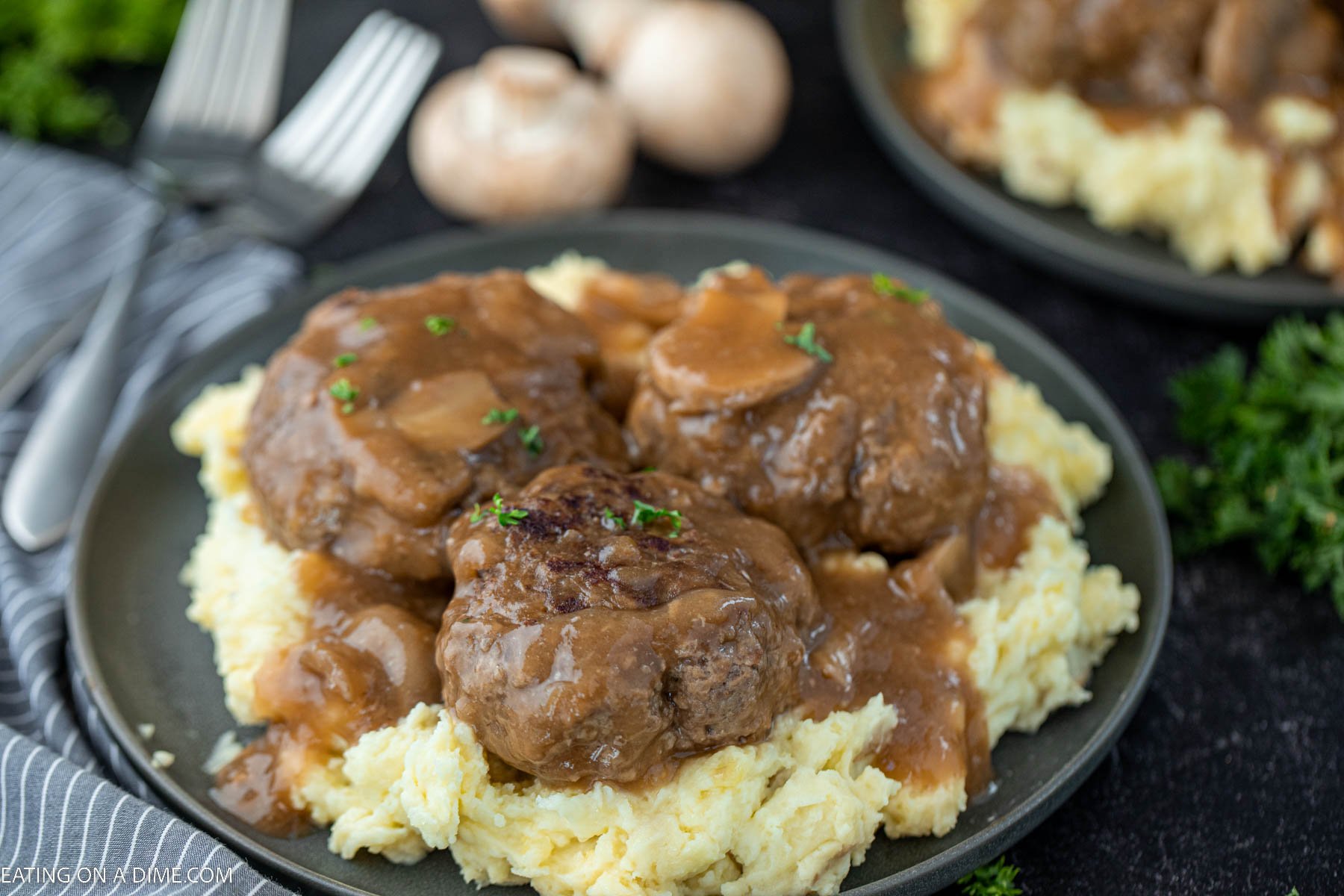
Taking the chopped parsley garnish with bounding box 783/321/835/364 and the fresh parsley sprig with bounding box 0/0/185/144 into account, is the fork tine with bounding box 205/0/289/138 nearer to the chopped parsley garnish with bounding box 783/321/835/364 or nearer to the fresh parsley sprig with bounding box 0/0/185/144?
the fresh parsley sprig with bounding box 0/0/185/144

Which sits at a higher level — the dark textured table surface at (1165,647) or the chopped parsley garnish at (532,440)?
the chopped parsley garnish at (532,440)

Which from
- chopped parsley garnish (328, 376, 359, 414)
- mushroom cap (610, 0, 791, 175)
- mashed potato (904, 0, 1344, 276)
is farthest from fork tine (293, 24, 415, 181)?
mashed potato (904, 0, 1344, 276)

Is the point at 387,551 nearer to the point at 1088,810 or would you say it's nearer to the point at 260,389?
the point at 260,389

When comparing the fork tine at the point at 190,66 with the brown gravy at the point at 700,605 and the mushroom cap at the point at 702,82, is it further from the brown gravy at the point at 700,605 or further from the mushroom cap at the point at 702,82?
the brown gravy at the point at 700,605

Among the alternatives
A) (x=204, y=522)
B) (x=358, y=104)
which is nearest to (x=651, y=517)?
(x=204, y=522)

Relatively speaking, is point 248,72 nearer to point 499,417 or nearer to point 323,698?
point 499,417

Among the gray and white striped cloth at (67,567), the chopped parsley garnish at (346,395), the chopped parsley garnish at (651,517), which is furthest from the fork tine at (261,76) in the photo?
the chopped parsley garnish at (651,517)

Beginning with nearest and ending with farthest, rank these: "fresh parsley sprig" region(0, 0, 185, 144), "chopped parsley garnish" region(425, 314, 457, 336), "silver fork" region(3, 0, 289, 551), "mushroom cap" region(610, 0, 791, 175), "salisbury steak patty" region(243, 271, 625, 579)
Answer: "salisbury steak patty" region(243, 271, 625, 579) → "chopped parsley garnish" region(425, 314, 457, 336) → "silver fork" region(3, 0, 289, 551) → "mushroom cap" region(610, 0, 791, 175) → "fresh parsley sprig" region(0, 0, 185, 144)
